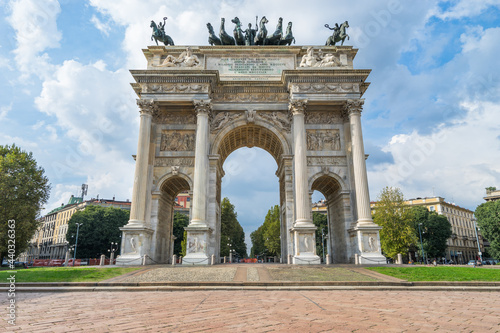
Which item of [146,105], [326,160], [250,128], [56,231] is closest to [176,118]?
[146,105]

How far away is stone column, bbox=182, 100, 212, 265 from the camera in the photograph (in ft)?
77.2

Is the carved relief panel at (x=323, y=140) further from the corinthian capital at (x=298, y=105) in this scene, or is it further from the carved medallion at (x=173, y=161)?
the carved medallion at (x=173, y=161)

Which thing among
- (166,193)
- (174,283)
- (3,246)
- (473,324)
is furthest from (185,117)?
(473,324)

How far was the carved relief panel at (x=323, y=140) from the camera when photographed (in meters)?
28.6

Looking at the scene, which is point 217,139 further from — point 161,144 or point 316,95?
point 316,95

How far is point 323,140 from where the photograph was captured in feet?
94.4

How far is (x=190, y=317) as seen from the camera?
6637 millimetres

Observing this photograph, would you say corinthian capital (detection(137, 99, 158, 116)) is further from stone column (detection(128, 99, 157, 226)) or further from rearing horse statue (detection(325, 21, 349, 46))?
rearing horse statue (detection(325, 21, 349, 46))

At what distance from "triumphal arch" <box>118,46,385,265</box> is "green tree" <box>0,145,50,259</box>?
1727 centimetres

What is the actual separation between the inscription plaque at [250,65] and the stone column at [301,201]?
4549mm

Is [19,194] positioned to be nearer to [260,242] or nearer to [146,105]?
[146,105]

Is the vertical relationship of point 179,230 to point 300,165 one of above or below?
below

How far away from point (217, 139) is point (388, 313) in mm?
22959

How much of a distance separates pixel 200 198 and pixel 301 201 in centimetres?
796
